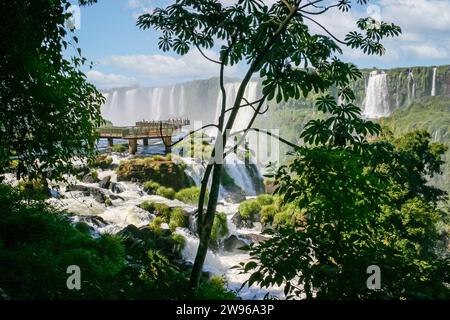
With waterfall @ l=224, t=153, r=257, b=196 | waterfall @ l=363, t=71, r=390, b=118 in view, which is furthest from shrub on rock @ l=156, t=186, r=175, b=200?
waterfall @ l=363, t=71, r=390, b=118

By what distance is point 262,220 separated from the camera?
23.6 m

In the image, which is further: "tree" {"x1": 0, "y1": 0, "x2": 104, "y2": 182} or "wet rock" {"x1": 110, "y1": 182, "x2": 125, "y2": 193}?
"wet rock" {"x1": 110, "y1": 182, "x2": 125, "y2": 193}

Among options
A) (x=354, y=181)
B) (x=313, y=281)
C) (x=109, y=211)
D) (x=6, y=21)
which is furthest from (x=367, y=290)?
(x=109, y=211)

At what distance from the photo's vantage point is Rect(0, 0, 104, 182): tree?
15.6ft

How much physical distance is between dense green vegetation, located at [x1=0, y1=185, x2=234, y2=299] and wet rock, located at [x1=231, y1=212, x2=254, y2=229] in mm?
14117

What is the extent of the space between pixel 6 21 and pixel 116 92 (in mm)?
67230

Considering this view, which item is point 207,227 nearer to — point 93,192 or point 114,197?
point 114,197

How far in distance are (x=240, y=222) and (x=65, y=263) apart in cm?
1778

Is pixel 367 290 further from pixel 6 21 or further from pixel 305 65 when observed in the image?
pixel 6 21

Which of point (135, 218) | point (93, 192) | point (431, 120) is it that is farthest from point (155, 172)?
point (431, 120)

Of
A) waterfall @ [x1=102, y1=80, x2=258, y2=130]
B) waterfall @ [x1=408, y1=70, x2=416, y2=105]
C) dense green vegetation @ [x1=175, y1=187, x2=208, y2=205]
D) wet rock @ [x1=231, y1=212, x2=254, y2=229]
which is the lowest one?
wet rock @ [x1=231, y1=212, x2=254, y2=229]

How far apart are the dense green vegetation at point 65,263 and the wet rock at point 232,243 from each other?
934cm

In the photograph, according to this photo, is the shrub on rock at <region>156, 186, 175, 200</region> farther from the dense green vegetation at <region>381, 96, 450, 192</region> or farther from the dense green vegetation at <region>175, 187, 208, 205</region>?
the dense green vegetation at <region>381, 96, 450, 192</region>

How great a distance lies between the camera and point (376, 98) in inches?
3438
